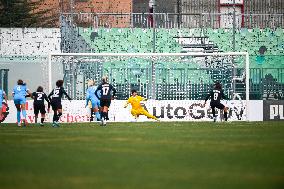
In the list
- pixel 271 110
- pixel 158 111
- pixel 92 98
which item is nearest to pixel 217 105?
pixel 158 111

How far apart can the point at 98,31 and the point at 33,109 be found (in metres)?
12.6

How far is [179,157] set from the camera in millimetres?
16266

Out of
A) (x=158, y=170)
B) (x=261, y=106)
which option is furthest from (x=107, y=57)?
(x=158, y=170)

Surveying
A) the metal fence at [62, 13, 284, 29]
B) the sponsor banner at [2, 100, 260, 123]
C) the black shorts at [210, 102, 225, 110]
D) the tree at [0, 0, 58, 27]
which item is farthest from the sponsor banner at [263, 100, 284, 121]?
the tree at [0, 0, 58, 27]

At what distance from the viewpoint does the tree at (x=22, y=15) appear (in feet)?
202

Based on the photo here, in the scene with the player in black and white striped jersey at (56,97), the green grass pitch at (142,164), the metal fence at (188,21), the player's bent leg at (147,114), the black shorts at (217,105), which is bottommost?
the player's bent leg at (147,114)

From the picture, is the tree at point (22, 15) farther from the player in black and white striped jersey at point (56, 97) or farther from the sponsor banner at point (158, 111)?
the player in black and white striped jersey at point (56, 97)

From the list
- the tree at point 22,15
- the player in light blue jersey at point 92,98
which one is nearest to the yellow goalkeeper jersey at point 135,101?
the player in light blue jersey at point 92,98

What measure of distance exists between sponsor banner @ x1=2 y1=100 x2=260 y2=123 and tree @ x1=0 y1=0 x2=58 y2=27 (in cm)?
1904

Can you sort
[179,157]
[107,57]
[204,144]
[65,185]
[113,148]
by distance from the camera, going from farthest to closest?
[107,57] < [204,144] < [113,148] < [179,157] < [65,185]

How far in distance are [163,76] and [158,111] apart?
1.93 metres

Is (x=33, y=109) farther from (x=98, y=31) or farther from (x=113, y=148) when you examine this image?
(x=113, y=148)

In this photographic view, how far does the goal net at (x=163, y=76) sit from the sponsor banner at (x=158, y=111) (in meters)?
0.05

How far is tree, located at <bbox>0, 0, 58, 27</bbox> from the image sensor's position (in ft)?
202
